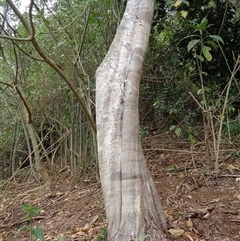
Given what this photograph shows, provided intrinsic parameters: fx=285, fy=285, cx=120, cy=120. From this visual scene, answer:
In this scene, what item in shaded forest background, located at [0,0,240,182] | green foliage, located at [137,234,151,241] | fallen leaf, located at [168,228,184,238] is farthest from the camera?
shaded forest background, located at [0,0,240,182]

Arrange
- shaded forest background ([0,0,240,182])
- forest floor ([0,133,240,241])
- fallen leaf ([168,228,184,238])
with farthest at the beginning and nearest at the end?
shaded forest background ([0,0,240,182]) → forest floor ([0,133,240,241]) → fallen leaf ([168,228,184,238])

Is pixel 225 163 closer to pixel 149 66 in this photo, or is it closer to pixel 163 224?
pixel 163 224

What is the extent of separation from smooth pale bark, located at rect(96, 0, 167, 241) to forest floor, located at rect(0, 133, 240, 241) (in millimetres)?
225

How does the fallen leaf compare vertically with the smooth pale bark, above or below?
below

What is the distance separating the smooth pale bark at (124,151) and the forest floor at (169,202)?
23cm

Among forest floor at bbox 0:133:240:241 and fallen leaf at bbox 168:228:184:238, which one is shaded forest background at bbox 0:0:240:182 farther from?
fallen leaf at bbox 168:228:184:238

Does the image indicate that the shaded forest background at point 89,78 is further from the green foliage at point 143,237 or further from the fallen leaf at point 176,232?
the green foliage at point 143,237

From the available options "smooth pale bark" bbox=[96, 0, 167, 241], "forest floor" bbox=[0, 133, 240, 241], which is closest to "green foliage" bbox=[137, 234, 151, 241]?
"smooth pale bark" bbox=[96, 0, 167, 241]

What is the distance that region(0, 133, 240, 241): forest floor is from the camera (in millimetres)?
1790

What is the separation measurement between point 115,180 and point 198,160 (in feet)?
5.03

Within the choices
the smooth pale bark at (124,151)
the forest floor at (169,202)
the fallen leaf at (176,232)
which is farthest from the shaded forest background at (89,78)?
the fallen leaf at (176,232)

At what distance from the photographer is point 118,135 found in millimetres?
1671

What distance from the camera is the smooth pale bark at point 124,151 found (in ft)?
4.98

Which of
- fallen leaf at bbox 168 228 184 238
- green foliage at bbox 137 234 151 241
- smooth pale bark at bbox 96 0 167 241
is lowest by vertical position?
fallen leaf at bbox 168 228 184 238
